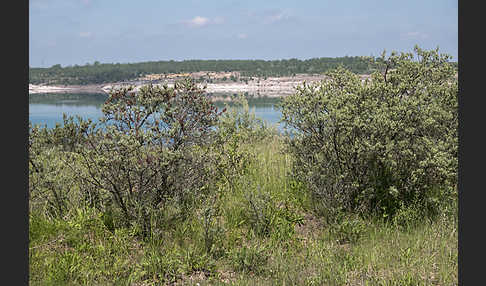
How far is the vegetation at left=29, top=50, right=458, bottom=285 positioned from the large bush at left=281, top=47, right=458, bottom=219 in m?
0.05

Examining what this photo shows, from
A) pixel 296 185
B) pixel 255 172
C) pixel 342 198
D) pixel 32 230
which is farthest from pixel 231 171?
pixel 32 230

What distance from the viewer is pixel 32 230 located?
5.70 m

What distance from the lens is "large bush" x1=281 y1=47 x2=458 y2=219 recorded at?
6.28m

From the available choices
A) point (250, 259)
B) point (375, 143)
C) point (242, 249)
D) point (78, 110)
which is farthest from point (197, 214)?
point (78, 110)

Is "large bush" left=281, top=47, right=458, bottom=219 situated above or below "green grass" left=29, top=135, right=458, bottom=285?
above

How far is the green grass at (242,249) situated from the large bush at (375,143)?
46 centimetres

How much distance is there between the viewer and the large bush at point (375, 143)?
247 inches

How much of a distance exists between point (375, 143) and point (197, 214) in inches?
102

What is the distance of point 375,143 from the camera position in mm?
6359

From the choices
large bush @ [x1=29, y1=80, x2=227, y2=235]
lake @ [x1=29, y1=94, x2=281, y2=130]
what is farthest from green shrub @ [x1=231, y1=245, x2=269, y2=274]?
lake @ [x1=29, y1=94, x2=281, y2=130]

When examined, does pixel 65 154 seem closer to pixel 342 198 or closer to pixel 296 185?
pixel 296 185

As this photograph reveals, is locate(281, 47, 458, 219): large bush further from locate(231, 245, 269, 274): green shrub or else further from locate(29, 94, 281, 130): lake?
locate(231, 245, 269, 274): green shrub

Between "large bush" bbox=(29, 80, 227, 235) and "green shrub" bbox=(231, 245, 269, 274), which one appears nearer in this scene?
"green shrub" bbox=(231, 245, 269, 274)

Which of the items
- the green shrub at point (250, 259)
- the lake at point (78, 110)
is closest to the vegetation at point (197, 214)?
the green shrub at point (250, 259)
